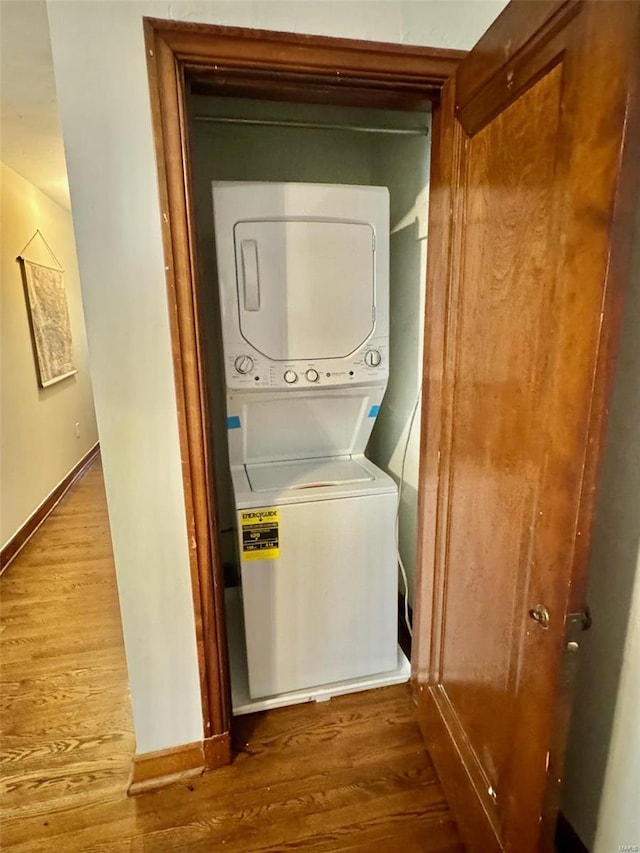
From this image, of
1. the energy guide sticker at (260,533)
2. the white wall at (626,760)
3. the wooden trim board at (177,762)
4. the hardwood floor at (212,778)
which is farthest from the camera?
the energy guide sticker at (260,533)

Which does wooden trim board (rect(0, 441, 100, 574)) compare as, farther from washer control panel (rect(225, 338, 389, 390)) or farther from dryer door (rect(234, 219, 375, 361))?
dryer door (rect(234, 219, 375, 361))

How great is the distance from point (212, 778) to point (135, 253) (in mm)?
1579

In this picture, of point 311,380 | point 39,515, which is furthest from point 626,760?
point 39,515

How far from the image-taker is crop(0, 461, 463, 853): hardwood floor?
1309 mm

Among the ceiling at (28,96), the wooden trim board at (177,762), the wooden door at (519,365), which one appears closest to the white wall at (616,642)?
the wooden door at (519,365)

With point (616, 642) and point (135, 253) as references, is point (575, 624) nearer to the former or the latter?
point (616, 642)

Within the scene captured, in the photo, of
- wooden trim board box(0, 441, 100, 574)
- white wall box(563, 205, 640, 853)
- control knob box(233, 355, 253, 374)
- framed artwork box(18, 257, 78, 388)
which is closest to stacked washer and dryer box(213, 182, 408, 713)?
control knob box(233, 355, 253, 374)

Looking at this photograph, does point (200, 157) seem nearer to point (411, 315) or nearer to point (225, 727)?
point (411, 315)

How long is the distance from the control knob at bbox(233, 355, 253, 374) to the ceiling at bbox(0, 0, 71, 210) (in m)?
1.22

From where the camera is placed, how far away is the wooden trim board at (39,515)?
9.09 ft

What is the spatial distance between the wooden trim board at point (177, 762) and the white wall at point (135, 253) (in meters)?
0.23

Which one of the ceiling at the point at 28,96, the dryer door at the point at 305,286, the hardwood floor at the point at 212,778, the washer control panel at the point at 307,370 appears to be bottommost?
the hardwood floor at the point at 212,778

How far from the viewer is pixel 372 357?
1.69m

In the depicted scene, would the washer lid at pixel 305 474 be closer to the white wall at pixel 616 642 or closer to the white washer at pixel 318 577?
the white washer at pixel 318 577
